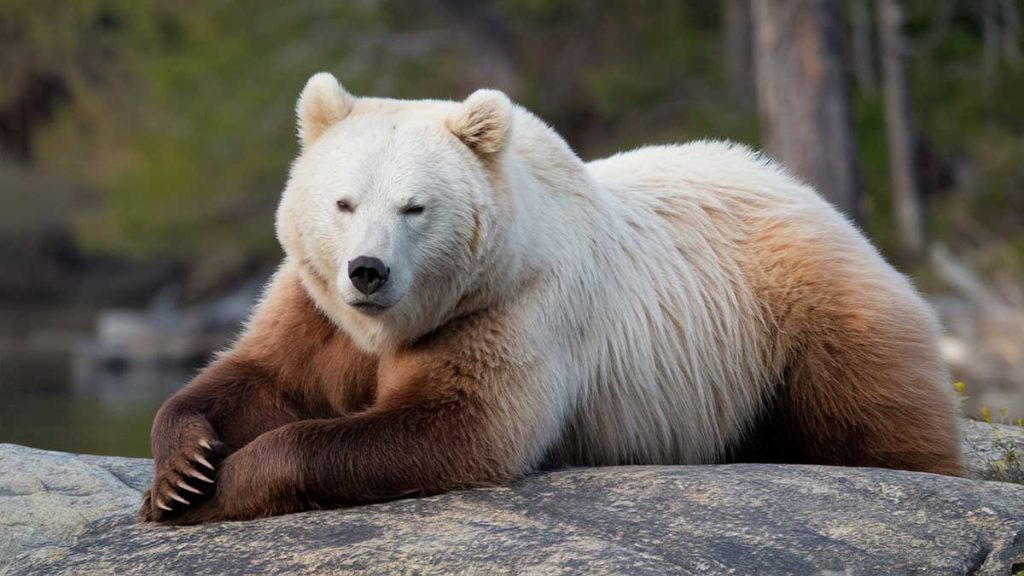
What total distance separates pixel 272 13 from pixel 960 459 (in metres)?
17.7

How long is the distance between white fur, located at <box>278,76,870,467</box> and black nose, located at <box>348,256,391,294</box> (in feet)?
0.14

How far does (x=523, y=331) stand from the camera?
4.30 meters

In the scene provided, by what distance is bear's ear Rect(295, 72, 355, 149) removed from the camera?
4371mm

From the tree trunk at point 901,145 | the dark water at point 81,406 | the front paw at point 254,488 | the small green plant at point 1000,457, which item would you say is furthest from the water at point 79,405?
the tree trunk at point 901,145

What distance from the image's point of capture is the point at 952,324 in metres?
12.9

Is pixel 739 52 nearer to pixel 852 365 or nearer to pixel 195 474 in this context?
pixel 852 365

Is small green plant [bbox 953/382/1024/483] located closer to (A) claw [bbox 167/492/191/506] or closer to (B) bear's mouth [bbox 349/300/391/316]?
(B) bear's mouth [bbox 349/300/391/316]

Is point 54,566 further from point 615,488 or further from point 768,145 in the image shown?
point 768,145

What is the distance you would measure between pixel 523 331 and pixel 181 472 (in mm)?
1102

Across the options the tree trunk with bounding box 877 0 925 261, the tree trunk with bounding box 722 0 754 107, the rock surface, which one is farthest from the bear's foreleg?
the tree trunk with bounding box 722 0 754 107

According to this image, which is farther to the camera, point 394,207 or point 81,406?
point 81,406

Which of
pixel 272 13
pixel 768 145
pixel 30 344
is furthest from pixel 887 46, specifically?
pixel 30 344

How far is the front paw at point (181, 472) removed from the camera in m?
4.14

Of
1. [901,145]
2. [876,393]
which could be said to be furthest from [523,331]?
[901,145]
